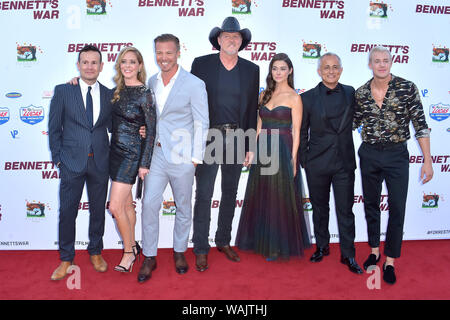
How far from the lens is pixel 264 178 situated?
3.39 m

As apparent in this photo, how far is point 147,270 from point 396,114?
283cm

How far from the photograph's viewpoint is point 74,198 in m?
3.06

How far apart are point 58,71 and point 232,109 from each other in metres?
2.33

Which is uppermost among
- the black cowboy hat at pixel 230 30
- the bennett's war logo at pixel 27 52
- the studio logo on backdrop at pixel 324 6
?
the studio logo on backdrop at pixel 324 6

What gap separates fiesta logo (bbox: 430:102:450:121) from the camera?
4172mm

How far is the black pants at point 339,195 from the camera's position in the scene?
3.19 m

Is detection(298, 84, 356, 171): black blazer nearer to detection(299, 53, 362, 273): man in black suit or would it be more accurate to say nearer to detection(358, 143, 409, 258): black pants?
detection(299, 53, 362, 273): man in black suit

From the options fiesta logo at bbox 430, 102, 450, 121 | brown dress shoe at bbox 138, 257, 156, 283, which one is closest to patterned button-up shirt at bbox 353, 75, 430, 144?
fiesta logo at bbox 430, 102, 450, 121

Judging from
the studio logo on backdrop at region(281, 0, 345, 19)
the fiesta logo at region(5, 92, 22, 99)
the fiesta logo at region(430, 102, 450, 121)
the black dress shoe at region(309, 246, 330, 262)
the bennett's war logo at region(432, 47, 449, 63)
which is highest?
the studio logo on backdrop at region(281, 0, 345, 19)

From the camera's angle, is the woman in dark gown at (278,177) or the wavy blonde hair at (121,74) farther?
the woman in dark gown at (278,177)

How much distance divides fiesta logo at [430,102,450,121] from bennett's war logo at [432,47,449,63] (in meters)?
0.58

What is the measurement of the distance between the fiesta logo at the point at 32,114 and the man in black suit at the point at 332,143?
3.19m

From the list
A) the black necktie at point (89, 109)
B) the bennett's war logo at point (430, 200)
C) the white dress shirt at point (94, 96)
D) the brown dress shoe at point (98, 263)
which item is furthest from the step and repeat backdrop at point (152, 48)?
the black necktie at point (89, 109)

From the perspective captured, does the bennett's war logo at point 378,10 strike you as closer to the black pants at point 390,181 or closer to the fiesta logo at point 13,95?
the black pants at point 390,181
